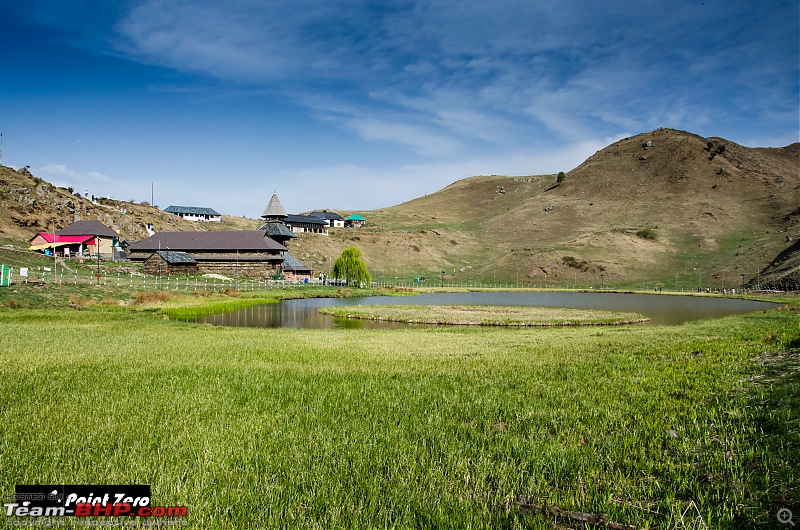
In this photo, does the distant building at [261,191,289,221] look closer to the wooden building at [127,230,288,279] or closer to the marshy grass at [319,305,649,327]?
the wooden building at [127,230,288,279]

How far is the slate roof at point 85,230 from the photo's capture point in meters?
82.5

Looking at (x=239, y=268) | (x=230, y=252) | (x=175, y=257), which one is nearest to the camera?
(x=175, y=257)

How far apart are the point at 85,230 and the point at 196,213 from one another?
9350cm

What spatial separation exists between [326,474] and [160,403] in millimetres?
4783

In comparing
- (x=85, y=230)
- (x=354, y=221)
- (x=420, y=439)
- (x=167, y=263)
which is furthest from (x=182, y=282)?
(x=354, y=221)

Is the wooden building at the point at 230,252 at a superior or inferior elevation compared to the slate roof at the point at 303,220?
inferior

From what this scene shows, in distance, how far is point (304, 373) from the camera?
1249cm

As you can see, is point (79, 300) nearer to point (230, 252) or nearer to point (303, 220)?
point (230, 252)

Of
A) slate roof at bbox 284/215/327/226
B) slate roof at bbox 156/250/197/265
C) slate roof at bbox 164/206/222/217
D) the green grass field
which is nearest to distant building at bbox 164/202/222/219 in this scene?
slate roof at bbox 164/206/222/217

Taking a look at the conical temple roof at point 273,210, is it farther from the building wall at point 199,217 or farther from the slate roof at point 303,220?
the building wall at point 199,217

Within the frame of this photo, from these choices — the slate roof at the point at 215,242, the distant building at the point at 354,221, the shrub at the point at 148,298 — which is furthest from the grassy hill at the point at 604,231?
the shrub at the point at 148,298

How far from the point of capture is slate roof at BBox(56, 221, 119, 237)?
82500 mm

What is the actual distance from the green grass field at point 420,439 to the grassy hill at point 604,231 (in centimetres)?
8842

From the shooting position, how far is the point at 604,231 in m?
148
